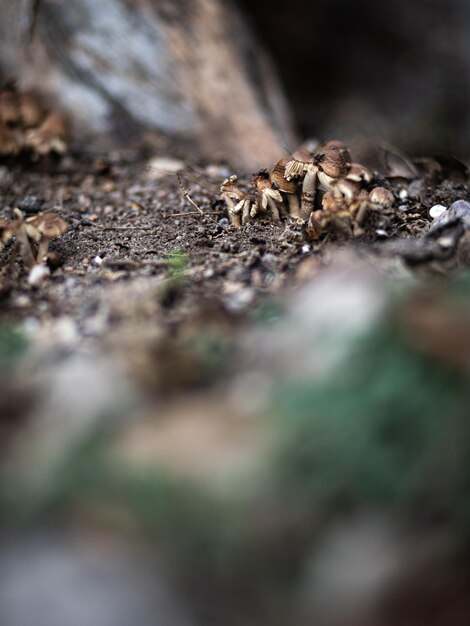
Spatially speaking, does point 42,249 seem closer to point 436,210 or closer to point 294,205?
point 294,205

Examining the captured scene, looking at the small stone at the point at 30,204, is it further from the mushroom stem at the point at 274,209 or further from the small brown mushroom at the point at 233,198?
the mushroom stem at the point at 274,209

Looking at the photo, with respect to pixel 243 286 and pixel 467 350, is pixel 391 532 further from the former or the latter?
pixel 243 286

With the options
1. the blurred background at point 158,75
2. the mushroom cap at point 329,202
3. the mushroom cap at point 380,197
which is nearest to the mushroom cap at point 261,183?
the mushroom cap at point 329,202

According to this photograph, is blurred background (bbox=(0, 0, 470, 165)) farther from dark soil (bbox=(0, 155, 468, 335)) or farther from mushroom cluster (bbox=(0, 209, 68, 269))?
mushroom cluster (bbox=(0, 209, 68, 269))

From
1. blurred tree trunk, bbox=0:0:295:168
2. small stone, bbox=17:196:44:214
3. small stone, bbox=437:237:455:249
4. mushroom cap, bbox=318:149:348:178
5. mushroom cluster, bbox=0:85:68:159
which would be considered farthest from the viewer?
blurred tree trunk, bbox=0:0:295:168

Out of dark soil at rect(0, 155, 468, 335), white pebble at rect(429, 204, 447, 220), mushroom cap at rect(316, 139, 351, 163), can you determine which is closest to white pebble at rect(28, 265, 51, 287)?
dark soil at rect(0, 155, 468, 335)

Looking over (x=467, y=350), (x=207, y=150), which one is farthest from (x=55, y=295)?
(x=207, y=150)

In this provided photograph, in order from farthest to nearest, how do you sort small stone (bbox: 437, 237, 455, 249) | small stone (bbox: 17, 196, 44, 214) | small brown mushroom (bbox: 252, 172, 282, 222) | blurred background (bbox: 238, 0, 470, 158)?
blurred background (bbox: 238, 0, 470, 158) < small stone (bbox: 17, 196, 44, 214) < small brown mushroom (bbox: 252, 172, 282, 222) < small stone (bbox: 437, 237, 455, 249)
